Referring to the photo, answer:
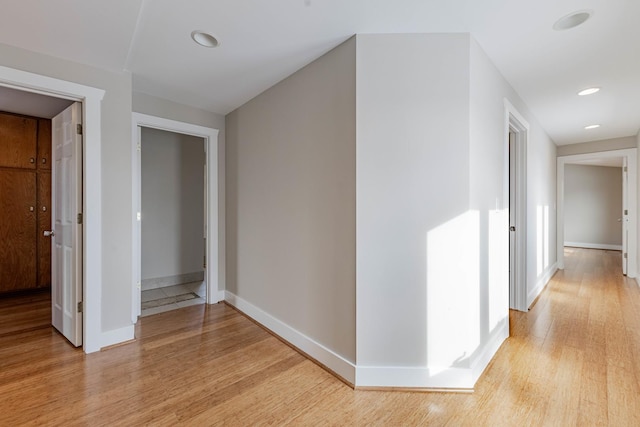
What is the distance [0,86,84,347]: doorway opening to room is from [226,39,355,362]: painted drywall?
5.17 feet

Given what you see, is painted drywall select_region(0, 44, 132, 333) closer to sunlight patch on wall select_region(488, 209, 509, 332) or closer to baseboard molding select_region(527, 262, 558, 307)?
sunlight patch on wall select_region(488, 209, 509, 332)

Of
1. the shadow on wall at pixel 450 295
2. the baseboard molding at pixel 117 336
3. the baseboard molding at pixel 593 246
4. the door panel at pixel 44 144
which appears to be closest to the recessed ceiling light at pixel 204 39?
the shadow on wall at pixel 450 295

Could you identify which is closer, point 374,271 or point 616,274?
point 374,271

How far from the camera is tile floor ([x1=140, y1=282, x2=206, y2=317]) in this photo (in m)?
3.47

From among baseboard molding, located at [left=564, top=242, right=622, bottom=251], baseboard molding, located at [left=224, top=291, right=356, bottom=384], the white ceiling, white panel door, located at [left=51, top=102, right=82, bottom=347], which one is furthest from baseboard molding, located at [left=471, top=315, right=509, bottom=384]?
baseboard molding, located at [left=564, top=242, right=622, bottom=251]

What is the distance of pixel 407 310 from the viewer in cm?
197

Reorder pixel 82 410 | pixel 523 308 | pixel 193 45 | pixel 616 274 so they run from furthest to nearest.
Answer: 1. pixel 616 274
2. pixel 523 308
3. pixel 193 45
4. pixel 82 410

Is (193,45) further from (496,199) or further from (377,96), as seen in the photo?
(496,199)

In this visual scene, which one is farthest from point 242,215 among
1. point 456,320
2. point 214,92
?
point 456,320

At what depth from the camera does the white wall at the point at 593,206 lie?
7.88 metres

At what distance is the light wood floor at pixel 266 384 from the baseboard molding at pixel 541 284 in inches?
22.3

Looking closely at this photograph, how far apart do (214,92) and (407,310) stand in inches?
107

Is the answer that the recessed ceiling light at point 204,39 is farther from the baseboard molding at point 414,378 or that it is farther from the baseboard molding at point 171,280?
the baseboard molding at point 171,280

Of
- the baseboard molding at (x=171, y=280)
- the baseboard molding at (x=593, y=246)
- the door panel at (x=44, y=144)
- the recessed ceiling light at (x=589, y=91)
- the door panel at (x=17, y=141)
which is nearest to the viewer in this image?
the recessed ceiling light at (x=589, y=91)
